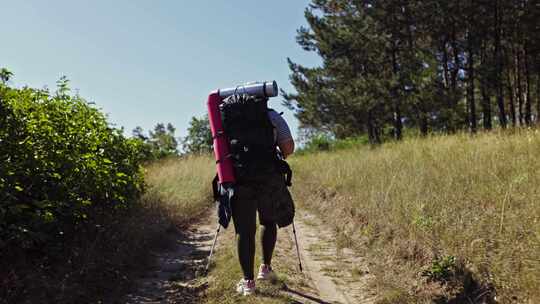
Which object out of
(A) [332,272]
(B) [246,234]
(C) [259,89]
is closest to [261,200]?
(B) [246,234]

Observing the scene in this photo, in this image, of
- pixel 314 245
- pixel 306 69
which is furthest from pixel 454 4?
pixel 314 245

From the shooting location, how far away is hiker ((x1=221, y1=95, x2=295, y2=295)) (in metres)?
3.80

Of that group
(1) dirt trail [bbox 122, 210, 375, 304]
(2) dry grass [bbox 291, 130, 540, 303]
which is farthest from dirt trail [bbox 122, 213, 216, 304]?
(2) dry grass [bbox 291, 130, 540, 303]

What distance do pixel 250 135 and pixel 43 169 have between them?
2007 millimetres

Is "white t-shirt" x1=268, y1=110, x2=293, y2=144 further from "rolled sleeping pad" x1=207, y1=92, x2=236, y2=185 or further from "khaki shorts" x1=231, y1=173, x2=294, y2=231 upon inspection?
"rolled sleeping pad" x1=207, y1=92, x2=236, y2=185

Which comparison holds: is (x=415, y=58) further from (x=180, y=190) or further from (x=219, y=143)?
(x=219, y=143)

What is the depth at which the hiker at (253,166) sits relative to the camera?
380 cm

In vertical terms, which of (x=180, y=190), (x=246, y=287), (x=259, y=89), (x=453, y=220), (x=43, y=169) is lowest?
(x=246, y=287)

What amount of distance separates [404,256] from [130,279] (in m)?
3.06

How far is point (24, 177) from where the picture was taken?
393cm

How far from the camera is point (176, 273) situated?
5.30 meters

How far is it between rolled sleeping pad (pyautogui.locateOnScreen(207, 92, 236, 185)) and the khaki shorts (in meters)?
0.15

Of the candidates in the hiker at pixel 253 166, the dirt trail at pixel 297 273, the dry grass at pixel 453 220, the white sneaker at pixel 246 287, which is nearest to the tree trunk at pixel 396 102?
the dry grass at pixel 453 220

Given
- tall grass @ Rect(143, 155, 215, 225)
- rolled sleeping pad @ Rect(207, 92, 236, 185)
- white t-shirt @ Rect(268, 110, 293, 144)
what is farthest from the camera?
tall grass @ Rect(143, 155, 215, 225)
